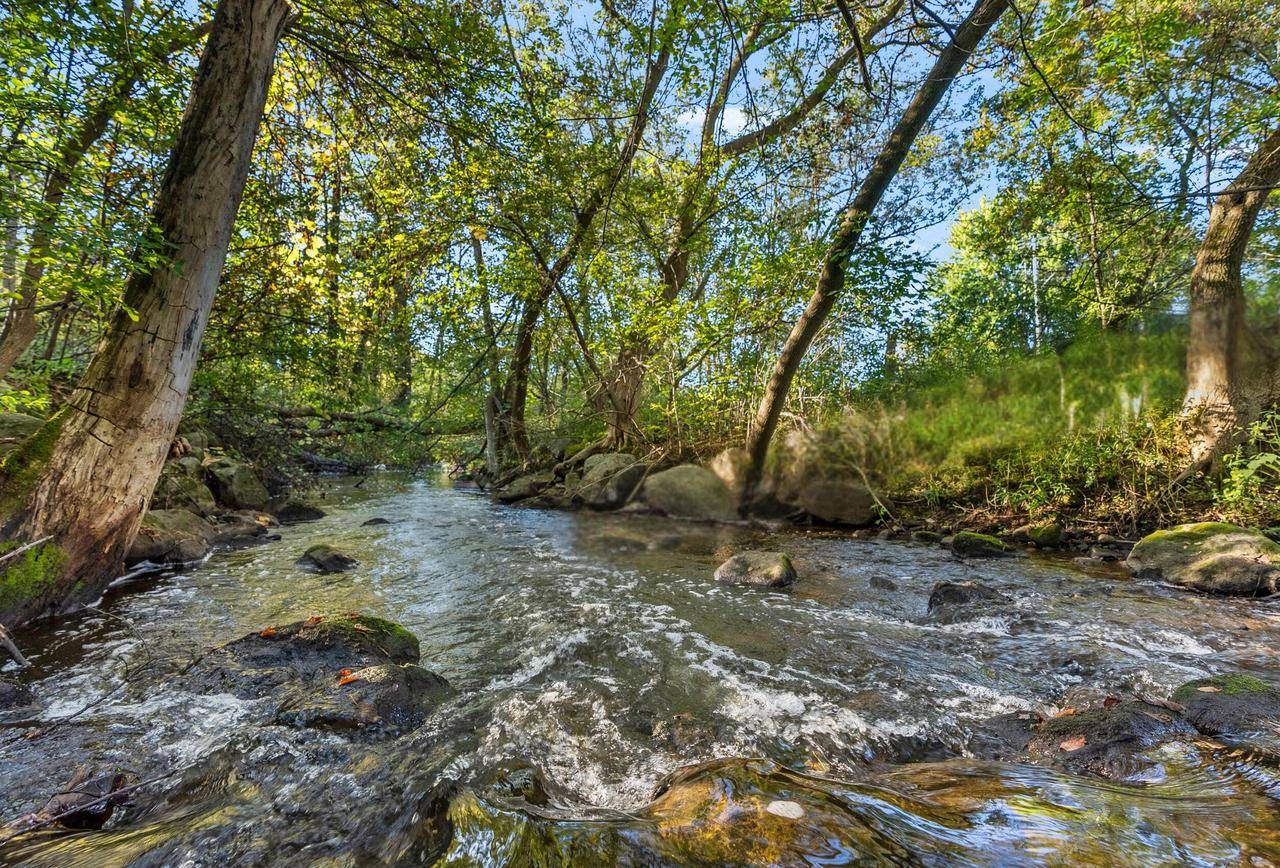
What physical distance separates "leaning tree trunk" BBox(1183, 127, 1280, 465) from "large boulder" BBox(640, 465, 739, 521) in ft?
22.6

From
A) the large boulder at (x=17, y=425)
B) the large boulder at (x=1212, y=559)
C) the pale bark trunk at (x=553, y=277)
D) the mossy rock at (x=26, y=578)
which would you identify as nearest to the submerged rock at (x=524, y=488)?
the pale bark trunk at (x=553, y=277)

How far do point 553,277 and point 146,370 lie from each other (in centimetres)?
755

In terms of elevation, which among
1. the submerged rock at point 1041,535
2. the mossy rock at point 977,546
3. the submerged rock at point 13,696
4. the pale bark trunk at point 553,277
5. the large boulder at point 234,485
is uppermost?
the pale bark trunk at point 553,277

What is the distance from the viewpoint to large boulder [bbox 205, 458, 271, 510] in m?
8.77

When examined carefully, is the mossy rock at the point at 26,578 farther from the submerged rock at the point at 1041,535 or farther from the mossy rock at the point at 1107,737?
the submerged rock at the point at 1041,535

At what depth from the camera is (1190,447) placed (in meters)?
6.99

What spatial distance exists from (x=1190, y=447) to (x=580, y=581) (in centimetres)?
857

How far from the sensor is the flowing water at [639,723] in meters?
1.46

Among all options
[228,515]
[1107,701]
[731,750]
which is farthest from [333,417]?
[1107,701]

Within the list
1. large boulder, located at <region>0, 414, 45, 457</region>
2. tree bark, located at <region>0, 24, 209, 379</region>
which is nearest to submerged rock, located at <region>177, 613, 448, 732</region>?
tree bark, located at <region>0, 24, 209, 379</region>

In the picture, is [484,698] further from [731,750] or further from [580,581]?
[580,581]

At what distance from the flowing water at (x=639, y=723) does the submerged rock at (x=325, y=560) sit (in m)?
0.24

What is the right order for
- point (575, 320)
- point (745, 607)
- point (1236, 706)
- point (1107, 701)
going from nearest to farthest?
point (1236, 706) → point (1107, 701) → point (745, 607) → point (575, 320)

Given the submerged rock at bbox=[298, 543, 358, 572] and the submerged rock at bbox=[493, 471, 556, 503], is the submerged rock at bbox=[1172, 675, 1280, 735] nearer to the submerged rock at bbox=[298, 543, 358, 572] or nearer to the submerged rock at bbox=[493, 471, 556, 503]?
the submerged rock at bbox=[298, 543, 358, 572]
